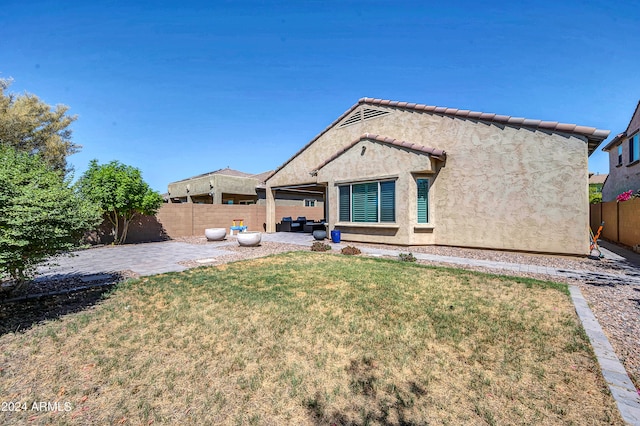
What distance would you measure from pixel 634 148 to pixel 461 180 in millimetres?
14795

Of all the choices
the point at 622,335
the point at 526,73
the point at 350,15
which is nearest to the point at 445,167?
the point at 526,73

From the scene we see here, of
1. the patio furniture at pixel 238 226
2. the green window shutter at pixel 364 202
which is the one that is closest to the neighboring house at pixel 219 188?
the patio furniture at pixel 238 226

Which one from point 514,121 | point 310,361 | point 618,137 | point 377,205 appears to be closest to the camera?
point 310,361

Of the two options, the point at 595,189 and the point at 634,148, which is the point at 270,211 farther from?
the point at 595,189

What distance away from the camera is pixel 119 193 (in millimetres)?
14609

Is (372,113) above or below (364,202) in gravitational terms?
above

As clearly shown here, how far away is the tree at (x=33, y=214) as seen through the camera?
176 inches

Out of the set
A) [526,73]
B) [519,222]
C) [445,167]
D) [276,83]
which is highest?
[276,83]

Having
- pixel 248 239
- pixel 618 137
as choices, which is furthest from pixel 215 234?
pixel 618 137

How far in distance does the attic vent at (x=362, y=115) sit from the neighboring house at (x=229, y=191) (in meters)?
10.4

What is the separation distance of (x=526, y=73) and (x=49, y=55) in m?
20.4

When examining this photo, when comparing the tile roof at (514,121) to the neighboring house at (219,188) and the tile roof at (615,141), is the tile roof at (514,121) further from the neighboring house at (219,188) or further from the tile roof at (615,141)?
the neighboring house at (219,188)

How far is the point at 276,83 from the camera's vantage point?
16.0 m

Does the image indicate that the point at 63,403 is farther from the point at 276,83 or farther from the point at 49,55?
the point at 276,83
